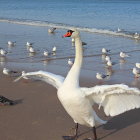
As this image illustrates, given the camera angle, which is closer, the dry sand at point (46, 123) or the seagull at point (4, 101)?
the dry sand at point (46, 123)

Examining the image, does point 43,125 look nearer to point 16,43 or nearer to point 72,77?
point 72,77

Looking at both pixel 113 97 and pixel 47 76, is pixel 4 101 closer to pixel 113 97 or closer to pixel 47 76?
pixel 47 76

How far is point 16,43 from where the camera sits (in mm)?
20828

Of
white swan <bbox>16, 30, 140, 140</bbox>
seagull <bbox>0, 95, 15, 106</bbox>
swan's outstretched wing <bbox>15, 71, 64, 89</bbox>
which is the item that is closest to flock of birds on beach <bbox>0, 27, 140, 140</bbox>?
white swan <bbox>16, 30, 140, 140</bbox>

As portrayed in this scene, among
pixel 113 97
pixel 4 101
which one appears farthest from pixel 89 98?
pixel 4 101

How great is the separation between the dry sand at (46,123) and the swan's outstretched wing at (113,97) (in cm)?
76

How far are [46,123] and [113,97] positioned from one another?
1.83m

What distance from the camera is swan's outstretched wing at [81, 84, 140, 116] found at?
6.15 metres

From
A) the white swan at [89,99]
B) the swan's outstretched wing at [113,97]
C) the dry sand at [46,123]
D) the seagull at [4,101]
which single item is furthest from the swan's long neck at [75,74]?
the seagull at [4,101]

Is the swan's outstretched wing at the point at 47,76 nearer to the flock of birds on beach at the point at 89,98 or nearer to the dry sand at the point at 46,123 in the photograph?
the flock of birds on beach at the point at 89,98

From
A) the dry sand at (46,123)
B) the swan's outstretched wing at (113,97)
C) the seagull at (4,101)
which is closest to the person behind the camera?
the swan's outstretched wing at (113,97)

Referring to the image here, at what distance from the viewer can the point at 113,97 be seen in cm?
638

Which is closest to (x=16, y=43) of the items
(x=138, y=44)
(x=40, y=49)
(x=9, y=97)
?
(x=40, y=49)

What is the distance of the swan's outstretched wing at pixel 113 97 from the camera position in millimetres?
6148
